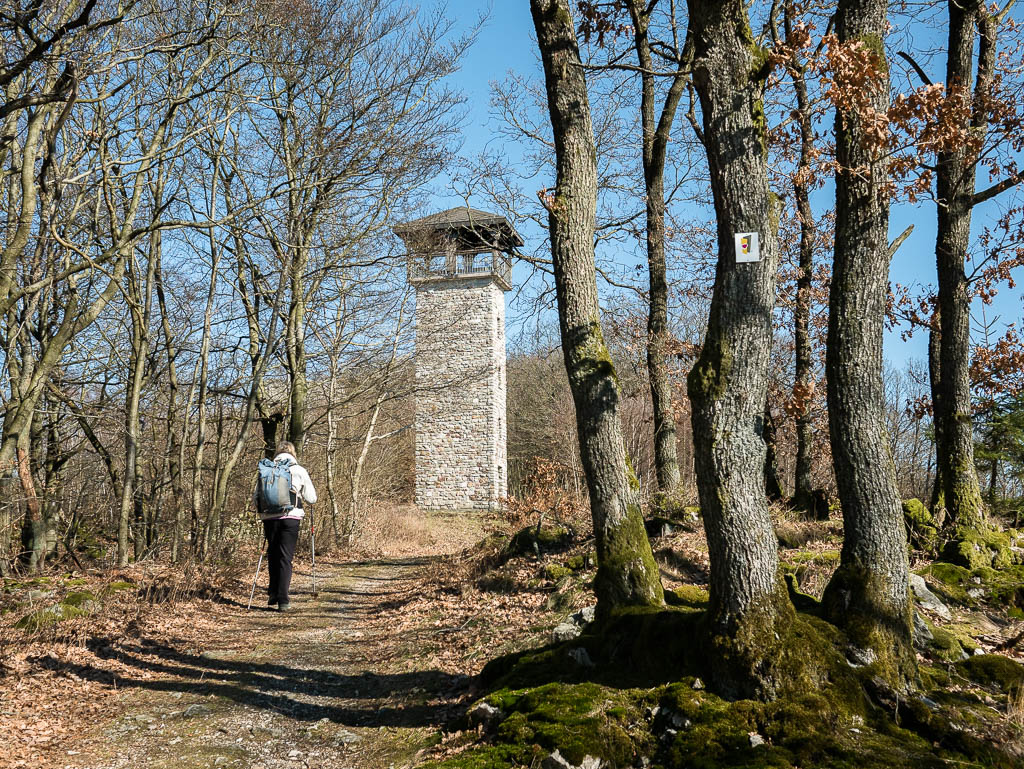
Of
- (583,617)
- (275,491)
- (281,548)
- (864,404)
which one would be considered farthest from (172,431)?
(864,404)

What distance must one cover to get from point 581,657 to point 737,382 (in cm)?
212

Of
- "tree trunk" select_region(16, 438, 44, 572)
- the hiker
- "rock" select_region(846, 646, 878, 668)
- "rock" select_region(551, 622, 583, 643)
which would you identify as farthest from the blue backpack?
"rock" select_region(846, 646, 878, 668)

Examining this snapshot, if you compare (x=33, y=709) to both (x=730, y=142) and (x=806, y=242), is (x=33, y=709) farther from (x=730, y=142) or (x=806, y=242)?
(x=806, y=242)

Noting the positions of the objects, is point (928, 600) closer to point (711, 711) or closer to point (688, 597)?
point (688, 597)

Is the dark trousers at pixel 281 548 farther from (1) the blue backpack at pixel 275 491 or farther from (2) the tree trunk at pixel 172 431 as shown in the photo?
(2) the tree trunk at pixel 172 431

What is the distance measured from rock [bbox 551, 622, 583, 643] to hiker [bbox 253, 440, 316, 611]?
3842 millimetres

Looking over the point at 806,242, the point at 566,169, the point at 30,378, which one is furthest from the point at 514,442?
the point at 566,169

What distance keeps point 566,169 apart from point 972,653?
4.57 meters

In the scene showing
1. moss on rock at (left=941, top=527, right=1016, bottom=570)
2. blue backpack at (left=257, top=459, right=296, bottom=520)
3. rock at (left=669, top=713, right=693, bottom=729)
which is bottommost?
rock at (left=669, top=713, right=693, bottom=729)

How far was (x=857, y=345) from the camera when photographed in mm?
4992

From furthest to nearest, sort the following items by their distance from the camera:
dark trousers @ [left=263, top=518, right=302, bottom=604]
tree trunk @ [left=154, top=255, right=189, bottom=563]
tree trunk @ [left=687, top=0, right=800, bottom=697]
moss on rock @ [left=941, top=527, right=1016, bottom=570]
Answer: tree trunk @ [left=154, top=255, right=189, bottom=563]
dark trousers @ [left=263, top=518, right=302, bottom=604]
moss on rock @ [left=941, top=527, right=1016, bottom=570]
tree trunk @ [left=687, top=0, right=800, bottom=697]

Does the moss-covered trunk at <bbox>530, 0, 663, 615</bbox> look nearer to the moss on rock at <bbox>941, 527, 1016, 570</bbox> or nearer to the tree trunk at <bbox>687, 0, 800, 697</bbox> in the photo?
the tree trunk at <bbox>687, 0, 800, 697</bbox>

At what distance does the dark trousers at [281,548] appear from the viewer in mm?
8570

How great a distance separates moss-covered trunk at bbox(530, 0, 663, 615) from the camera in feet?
17.9
